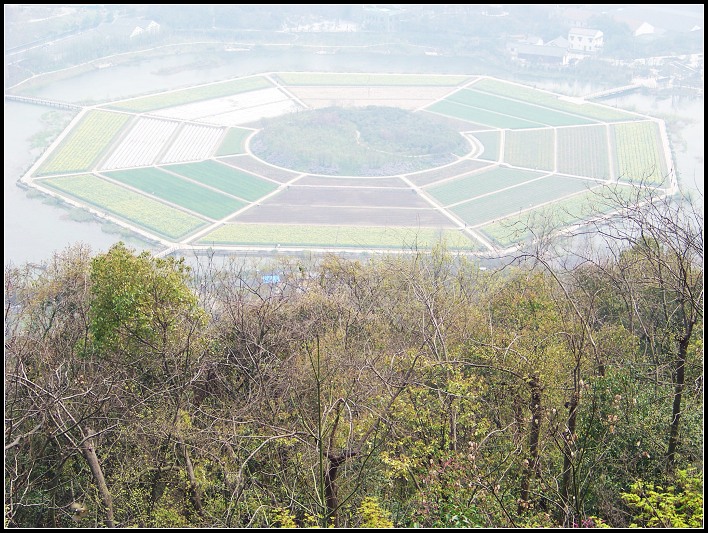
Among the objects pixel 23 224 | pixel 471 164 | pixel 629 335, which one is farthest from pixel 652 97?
pixel 629 335

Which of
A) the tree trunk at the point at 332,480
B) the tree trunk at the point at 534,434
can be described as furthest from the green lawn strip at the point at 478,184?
the tree trunk at the point at 332,480

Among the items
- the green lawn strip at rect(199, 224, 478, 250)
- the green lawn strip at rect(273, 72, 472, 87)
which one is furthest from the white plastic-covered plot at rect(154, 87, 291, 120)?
the green lawn strip at rect(199, 224, 478, 250)

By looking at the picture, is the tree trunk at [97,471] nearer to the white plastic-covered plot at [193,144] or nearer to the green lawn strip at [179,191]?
the green lawn strip at [179,191]

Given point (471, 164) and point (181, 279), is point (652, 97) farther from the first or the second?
point (181, 279)

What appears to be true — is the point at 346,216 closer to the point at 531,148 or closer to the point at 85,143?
the point at 531,148

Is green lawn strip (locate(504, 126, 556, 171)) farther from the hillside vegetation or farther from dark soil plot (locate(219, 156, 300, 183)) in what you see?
the hillside vegetation

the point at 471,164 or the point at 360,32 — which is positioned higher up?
the point at 360,32
